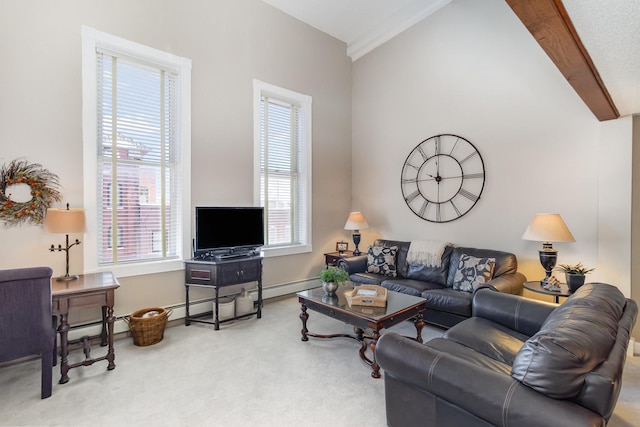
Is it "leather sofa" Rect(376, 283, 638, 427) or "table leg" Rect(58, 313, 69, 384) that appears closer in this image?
"leather sofa" Rect(376, 283, 638, 427)

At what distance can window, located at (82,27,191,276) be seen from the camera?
3.05 m

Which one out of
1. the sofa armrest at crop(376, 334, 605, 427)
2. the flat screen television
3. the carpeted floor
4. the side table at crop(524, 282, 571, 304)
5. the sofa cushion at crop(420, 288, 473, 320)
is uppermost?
the flat screen television

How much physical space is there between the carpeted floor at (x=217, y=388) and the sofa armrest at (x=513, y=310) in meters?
0.68

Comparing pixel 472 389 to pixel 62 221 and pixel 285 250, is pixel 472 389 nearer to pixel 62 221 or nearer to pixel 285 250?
pixel 62 221

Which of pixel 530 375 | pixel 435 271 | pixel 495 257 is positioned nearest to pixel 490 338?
pixel 530 375

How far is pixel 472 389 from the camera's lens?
1341 mm

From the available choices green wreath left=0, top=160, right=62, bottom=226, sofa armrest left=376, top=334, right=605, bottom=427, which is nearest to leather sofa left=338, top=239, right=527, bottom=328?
sofa armrest left=376, top=334, right=605, bottom=427

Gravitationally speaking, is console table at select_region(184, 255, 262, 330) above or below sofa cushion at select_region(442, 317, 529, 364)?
above

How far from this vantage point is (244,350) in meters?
2.93

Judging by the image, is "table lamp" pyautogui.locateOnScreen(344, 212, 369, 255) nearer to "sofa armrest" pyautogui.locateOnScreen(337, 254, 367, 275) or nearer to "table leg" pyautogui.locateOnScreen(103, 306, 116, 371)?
"sofa armrest" pyautogui.locateOnScreen(337, 254, 367, 275)

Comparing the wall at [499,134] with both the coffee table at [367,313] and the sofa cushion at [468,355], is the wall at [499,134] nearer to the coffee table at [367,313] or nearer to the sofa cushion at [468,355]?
the coffee table at [367,313]

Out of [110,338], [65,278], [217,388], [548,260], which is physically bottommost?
[217,388]

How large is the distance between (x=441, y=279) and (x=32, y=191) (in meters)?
4.37

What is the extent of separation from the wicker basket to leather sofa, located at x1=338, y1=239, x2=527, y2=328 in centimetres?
232
